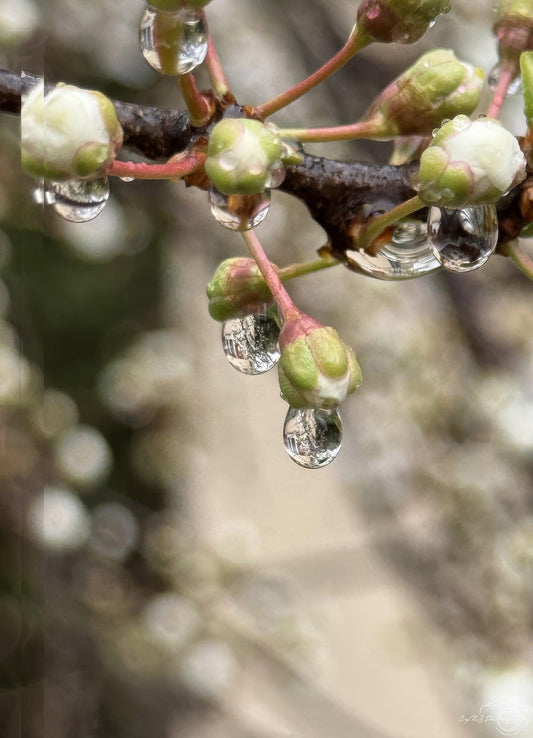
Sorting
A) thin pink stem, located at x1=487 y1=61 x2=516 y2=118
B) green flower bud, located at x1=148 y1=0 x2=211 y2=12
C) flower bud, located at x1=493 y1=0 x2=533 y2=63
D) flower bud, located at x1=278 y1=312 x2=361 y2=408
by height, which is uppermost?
green flower bud, located at x1=148 y1=0 x2=211 y2=12

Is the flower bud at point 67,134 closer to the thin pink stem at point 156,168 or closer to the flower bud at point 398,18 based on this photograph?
the thin pink stem at point 156,168

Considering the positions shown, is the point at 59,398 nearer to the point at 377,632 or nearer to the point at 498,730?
the point at 498,730

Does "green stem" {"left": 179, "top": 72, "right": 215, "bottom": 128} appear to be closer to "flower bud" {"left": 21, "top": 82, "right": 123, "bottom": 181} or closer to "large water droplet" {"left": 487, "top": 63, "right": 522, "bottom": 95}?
"flower bud" {"left": 21, "top": 82, "right": 123, "bottom": 181}

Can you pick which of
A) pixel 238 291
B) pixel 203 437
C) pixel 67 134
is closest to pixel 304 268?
pixel 238 291

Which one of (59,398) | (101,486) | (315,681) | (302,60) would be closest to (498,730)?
(315,681)

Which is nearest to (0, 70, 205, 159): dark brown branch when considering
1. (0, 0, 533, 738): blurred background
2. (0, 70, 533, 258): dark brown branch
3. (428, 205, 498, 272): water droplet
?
(0, 70, 533, 258): dark brown branch

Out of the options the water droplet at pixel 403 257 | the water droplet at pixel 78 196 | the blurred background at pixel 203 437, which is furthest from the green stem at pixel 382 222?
the blurred background at pixel 203 437

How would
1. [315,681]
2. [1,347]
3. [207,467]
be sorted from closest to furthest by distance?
1. [1,347]
2. [315,681]
3. [207,467]
